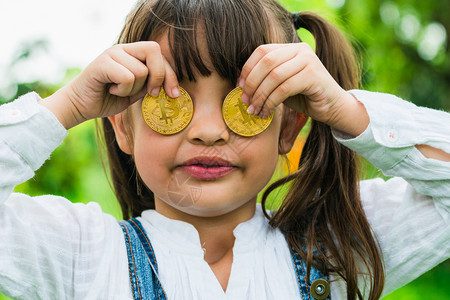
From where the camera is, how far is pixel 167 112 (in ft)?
4.79

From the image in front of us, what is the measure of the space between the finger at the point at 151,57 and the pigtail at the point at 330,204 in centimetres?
62

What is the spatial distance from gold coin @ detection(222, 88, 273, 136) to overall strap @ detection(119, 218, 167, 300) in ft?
1.52

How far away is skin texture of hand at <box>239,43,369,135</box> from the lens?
4.46 ft

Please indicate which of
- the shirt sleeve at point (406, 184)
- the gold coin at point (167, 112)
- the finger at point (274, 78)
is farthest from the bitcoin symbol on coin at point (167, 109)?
the shirt sleeve at point (406, 184)

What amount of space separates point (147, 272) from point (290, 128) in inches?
26.2

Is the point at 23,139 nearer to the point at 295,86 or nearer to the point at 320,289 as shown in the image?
the point at 295,86

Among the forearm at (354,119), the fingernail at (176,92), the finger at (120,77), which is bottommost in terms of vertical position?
the forearm at (354,119)

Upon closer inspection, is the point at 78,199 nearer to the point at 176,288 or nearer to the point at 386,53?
the point at 386,53

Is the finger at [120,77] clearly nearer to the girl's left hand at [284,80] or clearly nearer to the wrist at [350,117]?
the girl's left hand at [284,80]

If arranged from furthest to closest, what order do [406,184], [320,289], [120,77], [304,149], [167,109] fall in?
1. [304,149]
2. [406,184]
3. [320,289]
4. [167,109]
5. [120,77]

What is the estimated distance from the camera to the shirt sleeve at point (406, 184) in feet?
4.88

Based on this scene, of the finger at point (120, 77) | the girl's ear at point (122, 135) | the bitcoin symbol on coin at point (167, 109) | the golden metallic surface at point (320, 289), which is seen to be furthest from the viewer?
the girl's ear at point (122, 135)

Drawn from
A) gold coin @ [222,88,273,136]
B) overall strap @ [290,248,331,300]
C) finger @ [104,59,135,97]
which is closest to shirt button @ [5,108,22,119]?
finger @ [104,59,135,97]

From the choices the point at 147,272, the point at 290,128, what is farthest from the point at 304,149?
the point at 147,272
